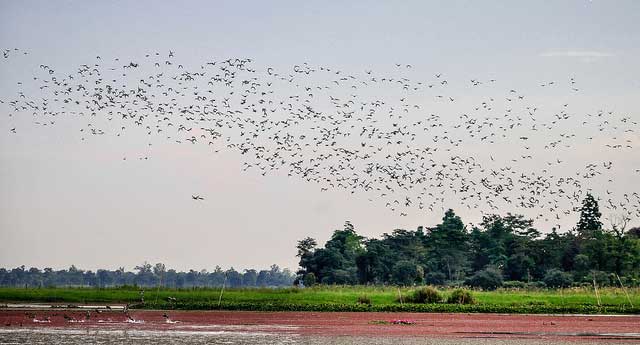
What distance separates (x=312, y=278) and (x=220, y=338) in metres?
83.1

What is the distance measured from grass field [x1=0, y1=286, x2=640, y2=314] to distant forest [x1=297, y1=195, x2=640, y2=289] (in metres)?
28.4

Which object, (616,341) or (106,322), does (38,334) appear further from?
(616,341)

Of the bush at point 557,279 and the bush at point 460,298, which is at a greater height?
the bush at point 557,279

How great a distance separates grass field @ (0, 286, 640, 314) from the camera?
212ft

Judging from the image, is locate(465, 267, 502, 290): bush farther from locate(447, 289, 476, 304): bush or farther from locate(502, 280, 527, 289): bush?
locate(447, 289, 476, 304): bush

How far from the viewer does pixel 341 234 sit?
14325cm

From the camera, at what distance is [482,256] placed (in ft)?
429

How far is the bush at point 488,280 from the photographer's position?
349 ft

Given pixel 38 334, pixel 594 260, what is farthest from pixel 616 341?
pixel 594 260

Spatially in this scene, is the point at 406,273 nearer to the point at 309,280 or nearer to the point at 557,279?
the point at 309,280

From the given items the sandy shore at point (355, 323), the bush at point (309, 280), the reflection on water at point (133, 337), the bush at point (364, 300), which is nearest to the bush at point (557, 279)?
the bush at point (309, 280)

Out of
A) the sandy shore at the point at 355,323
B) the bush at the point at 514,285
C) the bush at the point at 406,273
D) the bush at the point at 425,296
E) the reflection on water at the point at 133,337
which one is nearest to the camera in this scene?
Answer: the reflection on water at the point at 133,337

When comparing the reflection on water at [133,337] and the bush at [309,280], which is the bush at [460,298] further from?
the bush at [309,280]

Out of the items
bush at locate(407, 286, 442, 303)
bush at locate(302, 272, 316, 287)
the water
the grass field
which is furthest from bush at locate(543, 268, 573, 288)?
the water
